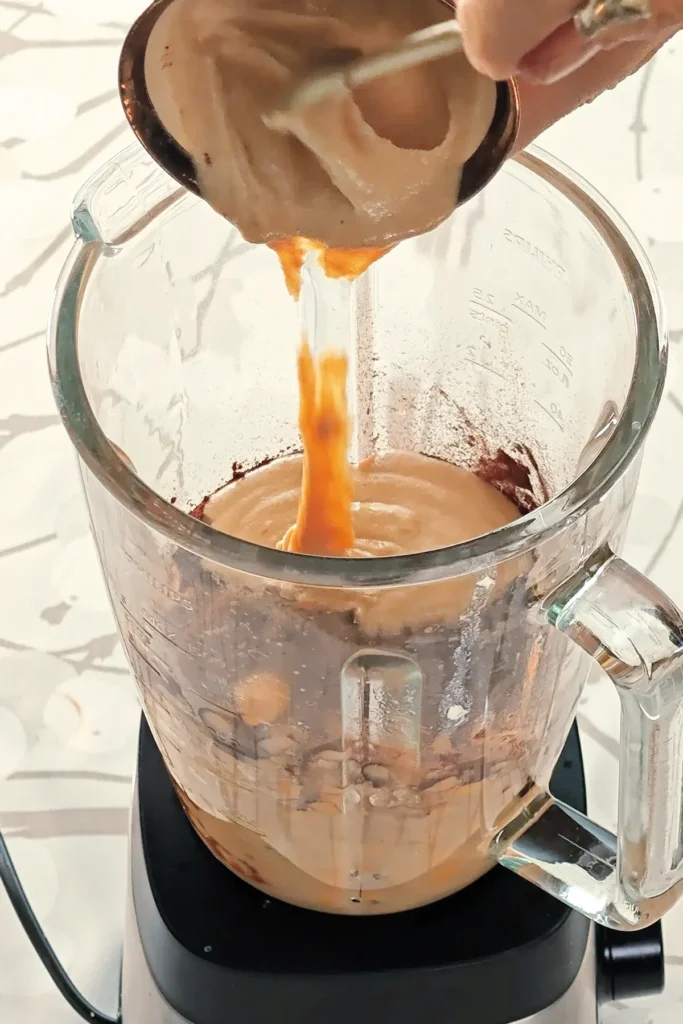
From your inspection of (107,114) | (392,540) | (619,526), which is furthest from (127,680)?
(107,114)

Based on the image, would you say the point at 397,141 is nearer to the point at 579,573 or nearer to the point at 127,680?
the point at 579,573

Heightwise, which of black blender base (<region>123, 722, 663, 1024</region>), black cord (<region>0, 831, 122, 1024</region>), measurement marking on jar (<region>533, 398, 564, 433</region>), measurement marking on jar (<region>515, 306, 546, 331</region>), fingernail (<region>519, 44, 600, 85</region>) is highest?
fingernail (<region>519, 44, 600, 85</region>)

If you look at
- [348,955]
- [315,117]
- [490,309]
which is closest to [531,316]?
[490,309]

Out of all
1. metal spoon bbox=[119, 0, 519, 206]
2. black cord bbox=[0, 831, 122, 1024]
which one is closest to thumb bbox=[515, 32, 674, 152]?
metal spoon bbox=[119, 0, 519, 206]

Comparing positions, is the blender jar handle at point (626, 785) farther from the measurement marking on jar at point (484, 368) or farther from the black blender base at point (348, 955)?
the measurement marking on jar at point (484, 368)

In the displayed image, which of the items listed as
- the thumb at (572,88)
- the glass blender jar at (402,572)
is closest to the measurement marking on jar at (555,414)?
the glass blender jar at (402,572)

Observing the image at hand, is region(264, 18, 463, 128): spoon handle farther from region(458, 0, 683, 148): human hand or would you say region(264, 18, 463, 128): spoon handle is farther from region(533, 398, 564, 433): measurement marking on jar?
region(533, 398, 564, 433): measurement marking on jar

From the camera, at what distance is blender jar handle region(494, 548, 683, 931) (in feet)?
1.17

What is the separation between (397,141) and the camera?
39cm

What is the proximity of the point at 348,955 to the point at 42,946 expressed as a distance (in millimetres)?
167

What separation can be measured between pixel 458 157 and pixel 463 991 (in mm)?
307

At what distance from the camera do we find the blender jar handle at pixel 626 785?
14.0 inches

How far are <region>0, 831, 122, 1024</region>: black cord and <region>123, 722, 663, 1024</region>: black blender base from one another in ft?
0.26

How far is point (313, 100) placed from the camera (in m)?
0.37
